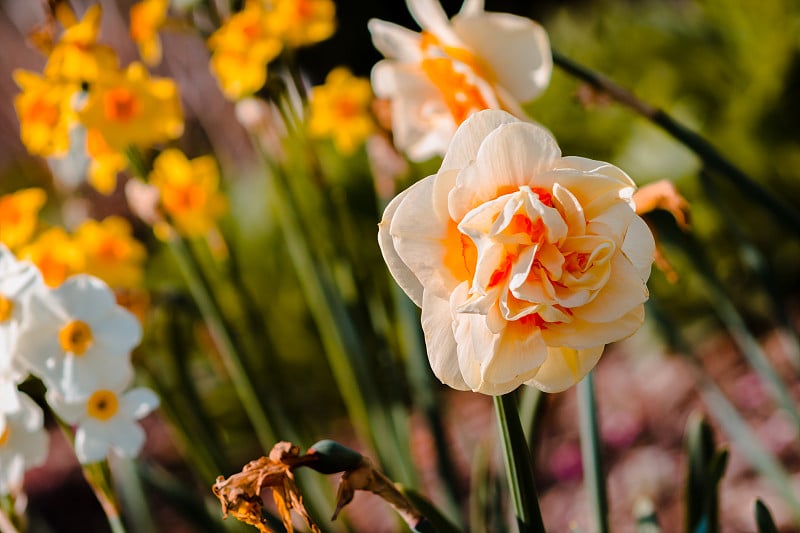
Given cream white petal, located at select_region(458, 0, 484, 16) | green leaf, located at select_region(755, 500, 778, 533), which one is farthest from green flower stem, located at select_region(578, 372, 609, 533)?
cream white petal, located at select_region(458, 0, 484, 16)

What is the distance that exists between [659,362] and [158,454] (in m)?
1.81

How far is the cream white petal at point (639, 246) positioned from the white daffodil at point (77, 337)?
483mm

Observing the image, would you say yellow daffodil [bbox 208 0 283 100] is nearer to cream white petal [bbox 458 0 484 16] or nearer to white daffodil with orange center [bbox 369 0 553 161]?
white daffodil with orange center [bbox 369 0 553 161]

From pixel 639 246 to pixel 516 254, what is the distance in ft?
0.29

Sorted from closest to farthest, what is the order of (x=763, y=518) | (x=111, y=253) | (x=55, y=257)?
(x=763, y=518)
(x=55, y=257)
(x=111, y=253)

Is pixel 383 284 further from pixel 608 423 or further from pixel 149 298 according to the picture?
pixel 149 298

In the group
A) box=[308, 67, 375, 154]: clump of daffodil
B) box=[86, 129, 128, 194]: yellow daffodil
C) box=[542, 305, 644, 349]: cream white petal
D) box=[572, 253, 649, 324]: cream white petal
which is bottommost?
box=[308, 67, 375, 154]: clump of daffodil

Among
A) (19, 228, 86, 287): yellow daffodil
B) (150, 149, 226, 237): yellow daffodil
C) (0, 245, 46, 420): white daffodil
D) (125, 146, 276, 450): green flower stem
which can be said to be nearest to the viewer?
(0, 245, 46, 420): white daffodil

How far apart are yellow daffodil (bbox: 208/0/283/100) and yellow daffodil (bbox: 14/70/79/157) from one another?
202 mm

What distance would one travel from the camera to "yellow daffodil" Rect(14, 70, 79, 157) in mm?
1112

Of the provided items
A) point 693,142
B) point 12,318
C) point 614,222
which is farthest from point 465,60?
point 12,318

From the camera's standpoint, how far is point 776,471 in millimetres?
1146

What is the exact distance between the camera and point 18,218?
1116 mm

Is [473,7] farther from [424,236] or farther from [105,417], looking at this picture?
[105,417]
